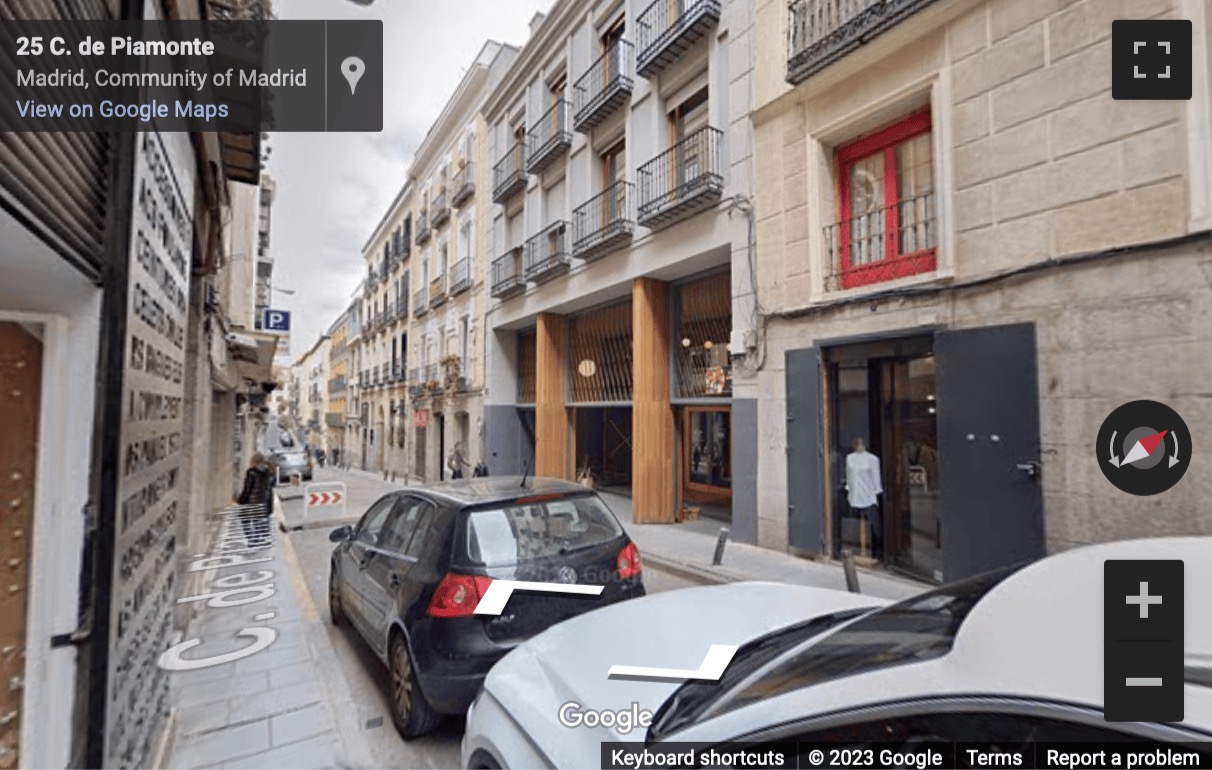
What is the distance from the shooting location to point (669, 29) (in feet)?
32.4

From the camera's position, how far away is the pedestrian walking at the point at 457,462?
1733 cm

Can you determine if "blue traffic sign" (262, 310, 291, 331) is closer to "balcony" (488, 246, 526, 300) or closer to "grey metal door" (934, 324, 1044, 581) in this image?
"balcony" (488, 246, 526, 300)

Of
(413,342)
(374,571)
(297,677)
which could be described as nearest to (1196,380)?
(374,571)

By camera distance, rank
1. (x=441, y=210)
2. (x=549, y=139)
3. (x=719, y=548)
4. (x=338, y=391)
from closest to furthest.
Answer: (x=719, y=548) < (x=549, y=139) < (x=441, y=210) < (x=338, y=391)

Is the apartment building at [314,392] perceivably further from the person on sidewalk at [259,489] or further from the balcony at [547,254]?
the balcony at [547,254]

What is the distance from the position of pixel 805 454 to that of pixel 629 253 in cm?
582

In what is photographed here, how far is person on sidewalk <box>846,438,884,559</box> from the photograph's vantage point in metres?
6.96

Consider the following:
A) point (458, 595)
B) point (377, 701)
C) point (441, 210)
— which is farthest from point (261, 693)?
point (441, 210)

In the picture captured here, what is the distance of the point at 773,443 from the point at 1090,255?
4.29m

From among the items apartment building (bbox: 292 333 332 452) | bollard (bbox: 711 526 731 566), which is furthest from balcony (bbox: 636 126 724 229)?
apartment building (bbox: 292 333 332 452)

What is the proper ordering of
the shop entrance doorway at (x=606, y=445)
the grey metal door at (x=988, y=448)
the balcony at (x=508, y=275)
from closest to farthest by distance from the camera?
the grey metal door at (x=988, y=448)
the balcony at (x=508, y=275)
the shop entrance doorway at (x=606, y=445)

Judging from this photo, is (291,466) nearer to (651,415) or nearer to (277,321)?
(277,321)

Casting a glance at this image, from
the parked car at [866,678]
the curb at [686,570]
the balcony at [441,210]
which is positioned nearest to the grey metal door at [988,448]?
the curb at [686,570]

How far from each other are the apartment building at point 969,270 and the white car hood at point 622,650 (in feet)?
13.2
